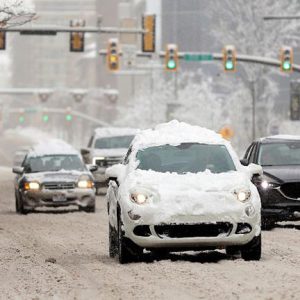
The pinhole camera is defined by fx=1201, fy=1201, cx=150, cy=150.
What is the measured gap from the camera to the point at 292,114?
57688 millimetres

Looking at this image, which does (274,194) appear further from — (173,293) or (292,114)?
(292,114)

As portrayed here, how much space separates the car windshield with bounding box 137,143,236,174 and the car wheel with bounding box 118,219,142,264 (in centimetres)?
112

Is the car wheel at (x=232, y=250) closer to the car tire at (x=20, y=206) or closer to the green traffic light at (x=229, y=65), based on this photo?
the car tire at (x=20, y=206)

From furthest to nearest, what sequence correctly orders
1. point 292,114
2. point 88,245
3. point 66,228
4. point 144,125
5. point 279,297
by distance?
point 144,125 → point 292,114 → point 66,228 → point 88,245 → point 279,297

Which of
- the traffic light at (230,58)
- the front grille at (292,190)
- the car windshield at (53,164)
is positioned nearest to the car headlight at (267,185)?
the front grille at (292,190)

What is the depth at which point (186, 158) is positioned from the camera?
1516 centimetres

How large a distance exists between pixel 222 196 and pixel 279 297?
3.33 m

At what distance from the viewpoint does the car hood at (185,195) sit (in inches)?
537

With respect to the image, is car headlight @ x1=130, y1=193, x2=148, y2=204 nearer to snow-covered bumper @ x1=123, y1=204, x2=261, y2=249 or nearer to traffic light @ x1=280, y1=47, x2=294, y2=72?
snow-covered bumper @ x1=123, y1=204, x2=261, y2=249

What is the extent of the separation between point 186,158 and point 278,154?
6.53 m

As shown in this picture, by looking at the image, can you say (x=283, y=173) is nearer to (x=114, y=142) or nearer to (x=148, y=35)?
(x=114, y=142)

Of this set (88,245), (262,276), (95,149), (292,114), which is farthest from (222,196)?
(292,114)

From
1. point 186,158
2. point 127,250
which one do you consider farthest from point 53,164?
point 127,250

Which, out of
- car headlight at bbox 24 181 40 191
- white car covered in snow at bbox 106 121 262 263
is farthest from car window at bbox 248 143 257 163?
car headlight at bbox 24 181 40 191
